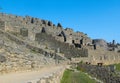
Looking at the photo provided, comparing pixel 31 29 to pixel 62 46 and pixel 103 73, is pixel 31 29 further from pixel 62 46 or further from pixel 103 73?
pixel 103 73

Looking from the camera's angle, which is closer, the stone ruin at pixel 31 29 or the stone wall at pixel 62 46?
the stone ruin at pixel 31 29

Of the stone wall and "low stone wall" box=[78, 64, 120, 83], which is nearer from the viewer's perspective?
"low stone wall" box=[78, 64, 120, 83]

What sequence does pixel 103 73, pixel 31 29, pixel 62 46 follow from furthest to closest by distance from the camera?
1. pixel 31 29
2. pixel 62 46
3. pixel 103 73

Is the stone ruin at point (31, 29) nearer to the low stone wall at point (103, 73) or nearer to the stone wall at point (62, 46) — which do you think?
the stone wall at point (62, 46)

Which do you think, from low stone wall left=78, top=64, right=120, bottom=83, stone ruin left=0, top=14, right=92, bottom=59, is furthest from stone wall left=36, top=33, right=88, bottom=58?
low stone wall left=78, top=64, right=120, bottom=83

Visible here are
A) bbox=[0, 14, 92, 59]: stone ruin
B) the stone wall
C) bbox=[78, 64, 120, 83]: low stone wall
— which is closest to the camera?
bbox=[78, 64, 120, 83]: low stone wall

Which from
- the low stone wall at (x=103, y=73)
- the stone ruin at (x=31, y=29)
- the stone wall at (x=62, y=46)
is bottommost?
the low stone wall at (x=103, y=73)

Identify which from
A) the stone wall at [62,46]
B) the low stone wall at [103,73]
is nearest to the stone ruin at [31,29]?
the stone wall at [62,46]

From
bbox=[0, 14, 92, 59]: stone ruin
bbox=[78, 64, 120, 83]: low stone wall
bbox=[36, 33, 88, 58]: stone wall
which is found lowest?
bbox=[78, 64, 120, 83]: low stone wall

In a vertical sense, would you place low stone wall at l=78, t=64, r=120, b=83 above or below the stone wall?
below

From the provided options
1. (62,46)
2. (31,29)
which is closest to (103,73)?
(62,46)

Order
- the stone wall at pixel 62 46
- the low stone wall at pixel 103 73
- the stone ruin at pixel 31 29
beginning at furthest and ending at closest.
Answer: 1. the stone wall at pixel 62 46
2. the stone ruin at pixel 31 29
3. the low stone wall at pixel 103 73

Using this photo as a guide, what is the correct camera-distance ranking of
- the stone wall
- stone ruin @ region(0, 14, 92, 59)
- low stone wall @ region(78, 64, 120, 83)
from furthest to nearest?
1. the stone wall
2. stone ruin @ region(0, 14, 92, 59)
3. low stone wall @ region(78, 64, 120, 83)

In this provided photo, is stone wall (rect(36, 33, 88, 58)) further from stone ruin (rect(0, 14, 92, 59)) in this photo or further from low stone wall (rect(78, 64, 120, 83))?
low stone wall (rect(78, 64, 120, 83))
